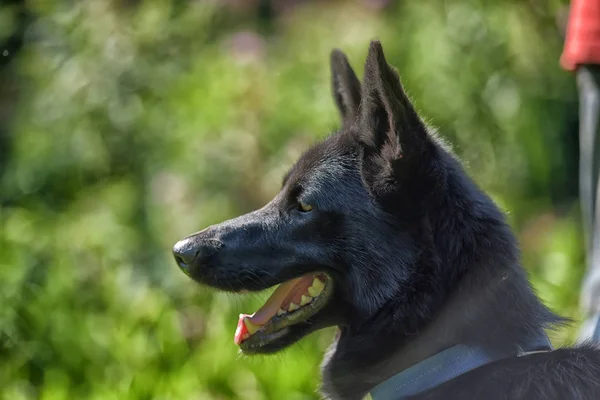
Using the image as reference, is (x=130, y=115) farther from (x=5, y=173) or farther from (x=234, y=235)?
(x=234, y=235)

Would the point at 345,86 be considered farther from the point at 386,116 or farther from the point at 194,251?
the point at 194,251

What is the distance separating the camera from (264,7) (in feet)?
24.8

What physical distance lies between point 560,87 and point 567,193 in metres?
0.72

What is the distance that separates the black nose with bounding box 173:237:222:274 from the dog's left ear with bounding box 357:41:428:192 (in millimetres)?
494

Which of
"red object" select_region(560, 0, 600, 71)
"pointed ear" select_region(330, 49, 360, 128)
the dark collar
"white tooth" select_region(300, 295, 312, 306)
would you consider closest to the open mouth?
"white tooth" select_region(300, 295, 312, 306)

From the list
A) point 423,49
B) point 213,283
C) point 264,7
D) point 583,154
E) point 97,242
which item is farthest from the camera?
point 264,7

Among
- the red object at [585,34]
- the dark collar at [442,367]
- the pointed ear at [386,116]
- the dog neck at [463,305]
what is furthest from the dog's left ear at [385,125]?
the red object at [585,34]

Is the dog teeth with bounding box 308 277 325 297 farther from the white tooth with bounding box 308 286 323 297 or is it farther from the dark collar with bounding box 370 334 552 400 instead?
the dark collar with bounding box 370 334 552 400

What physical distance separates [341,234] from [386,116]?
14.1 inches

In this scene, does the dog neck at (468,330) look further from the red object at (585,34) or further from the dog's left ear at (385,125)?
the red object at (585,34)

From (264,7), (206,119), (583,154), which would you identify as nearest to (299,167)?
(583,154)

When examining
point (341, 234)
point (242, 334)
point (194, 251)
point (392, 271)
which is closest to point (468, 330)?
point (392, 271)

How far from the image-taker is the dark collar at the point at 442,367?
2131 mm

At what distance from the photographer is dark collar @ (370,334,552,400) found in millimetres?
2131
